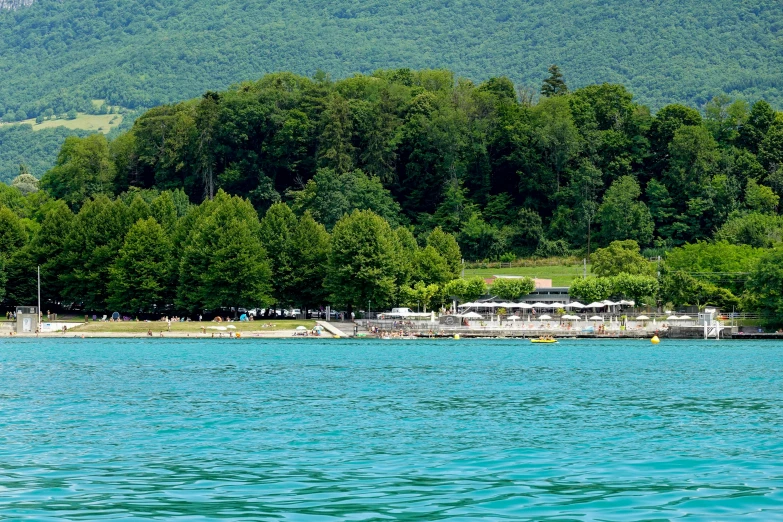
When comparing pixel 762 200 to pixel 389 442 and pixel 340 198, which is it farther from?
pixel 389 442

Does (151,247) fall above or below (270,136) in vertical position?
below

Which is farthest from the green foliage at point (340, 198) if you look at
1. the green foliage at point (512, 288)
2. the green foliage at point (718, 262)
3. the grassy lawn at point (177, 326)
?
→ the green foliage at point (718, 262)

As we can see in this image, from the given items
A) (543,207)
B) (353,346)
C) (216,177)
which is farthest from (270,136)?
(353,346)

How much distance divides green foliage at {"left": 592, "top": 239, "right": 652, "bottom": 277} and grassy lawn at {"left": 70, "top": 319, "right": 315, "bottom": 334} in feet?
97.7

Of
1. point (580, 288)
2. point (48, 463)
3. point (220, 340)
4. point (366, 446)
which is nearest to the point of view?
point (48, 463)

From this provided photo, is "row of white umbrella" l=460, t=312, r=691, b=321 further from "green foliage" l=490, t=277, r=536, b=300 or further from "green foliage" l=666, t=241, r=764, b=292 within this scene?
"green foliage" l=666, t=241, r=764, b=292

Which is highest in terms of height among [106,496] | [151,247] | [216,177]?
[216,177]

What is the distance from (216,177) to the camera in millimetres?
153875

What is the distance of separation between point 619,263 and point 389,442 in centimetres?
8635

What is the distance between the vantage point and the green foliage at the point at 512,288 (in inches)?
4385

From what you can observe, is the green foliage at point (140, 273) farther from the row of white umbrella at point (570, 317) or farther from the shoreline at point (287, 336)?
the row of white umbrella at point (570, 317)

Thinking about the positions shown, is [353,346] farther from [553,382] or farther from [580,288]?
[553,382]

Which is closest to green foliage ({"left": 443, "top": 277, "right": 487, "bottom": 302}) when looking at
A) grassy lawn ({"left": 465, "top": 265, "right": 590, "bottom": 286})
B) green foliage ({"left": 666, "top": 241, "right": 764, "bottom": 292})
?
grassy lawn ({"left": 465, "top": 265, "right": 590, "bottom": 286})

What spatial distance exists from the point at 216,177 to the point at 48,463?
418ft
